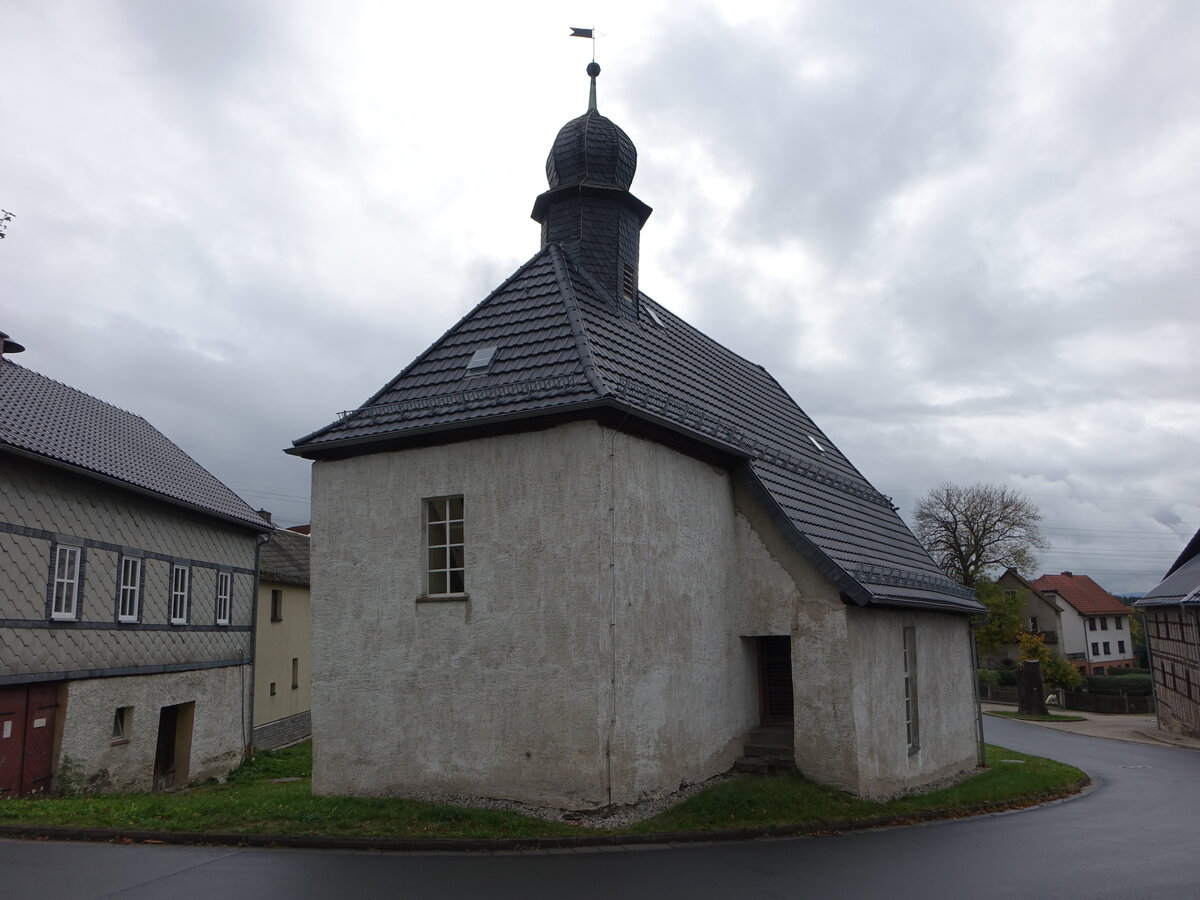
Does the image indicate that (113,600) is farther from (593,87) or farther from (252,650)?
(593,87)

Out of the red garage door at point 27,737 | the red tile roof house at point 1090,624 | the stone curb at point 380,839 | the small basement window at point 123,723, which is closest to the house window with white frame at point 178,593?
the small basement window at point 123,723

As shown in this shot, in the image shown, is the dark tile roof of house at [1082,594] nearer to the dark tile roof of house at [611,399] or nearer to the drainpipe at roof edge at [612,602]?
the dark tile roof of house at [611,399]

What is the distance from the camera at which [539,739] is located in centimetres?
1028

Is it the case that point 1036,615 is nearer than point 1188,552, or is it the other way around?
point 1188,552

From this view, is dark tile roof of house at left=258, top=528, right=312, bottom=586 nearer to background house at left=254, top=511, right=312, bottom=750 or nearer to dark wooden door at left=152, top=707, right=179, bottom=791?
background house at left=254, top=511, right=312, bottom=750

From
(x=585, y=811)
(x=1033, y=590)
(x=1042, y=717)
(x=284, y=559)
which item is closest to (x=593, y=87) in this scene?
(x=585, y=811)

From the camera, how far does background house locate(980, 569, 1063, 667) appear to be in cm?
6194

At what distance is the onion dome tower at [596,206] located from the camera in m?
15.3

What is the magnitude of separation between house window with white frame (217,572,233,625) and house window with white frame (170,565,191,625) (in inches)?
62.2

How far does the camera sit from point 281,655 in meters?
26.9

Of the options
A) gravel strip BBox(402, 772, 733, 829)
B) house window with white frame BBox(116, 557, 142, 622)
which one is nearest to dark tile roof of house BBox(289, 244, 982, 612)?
gravel strip BBox(402, 772, 733, 829)

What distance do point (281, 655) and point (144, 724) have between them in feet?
29.1

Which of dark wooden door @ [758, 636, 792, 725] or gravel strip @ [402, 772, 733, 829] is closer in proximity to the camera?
gravel strip @ [402, 772, 733, 829]

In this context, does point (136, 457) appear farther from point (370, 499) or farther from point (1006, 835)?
point (1006, 835)
